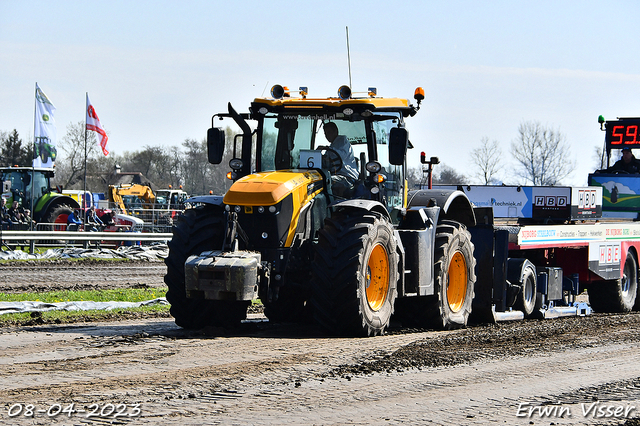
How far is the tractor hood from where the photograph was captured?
9359 millimetres

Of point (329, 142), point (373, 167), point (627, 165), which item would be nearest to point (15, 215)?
point (627, 165)

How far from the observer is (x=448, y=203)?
1149 centimetres

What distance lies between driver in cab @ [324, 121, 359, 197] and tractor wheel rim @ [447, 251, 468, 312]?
82.1 inches

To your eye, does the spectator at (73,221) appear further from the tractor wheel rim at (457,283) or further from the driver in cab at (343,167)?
the driver in cab at (343,167)

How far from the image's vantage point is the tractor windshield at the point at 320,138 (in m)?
10.4

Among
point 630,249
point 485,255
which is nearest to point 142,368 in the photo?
point 485,255

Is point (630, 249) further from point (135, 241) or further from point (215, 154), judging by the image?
point (135, 241)

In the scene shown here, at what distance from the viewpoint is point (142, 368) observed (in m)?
7.22

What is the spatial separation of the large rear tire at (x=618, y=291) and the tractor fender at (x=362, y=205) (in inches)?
288

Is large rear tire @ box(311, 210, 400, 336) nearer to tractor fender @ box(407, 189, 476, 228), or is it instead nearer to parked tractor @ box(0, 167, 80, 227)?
tractor fender @ box(407, 189, 476, 228)

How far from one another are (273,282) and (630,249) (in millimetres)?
9288

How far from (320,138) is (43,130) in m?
21.8

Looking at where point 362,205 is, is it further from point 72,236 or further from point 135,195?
point 135,195

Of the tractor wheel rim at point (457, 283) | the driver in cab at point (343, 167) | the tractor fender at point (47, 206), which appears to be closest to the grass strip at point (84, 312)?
the driver in cab at point (343, 167)
